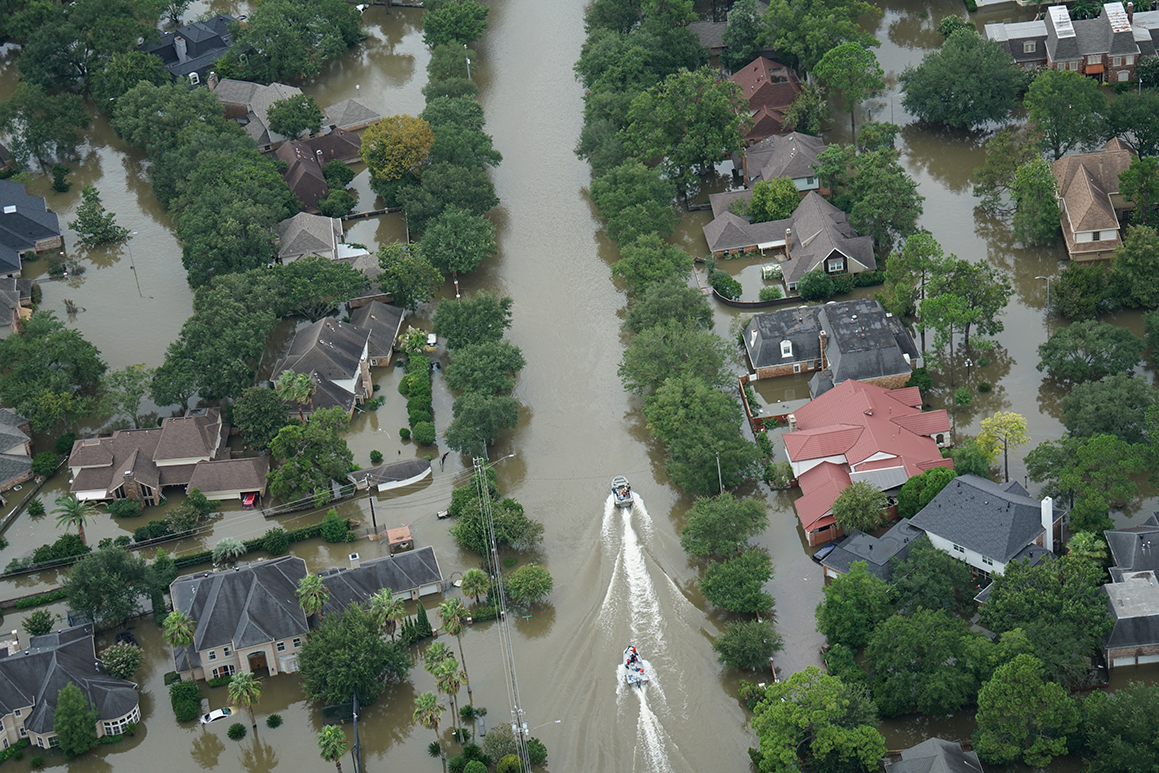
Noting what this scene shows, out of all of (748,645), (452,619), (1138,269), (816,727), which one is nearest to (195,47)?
(452,619)

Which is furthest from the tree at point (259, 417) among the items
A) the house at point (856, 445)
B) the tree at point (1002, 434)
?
the tree at point (1002, 434)

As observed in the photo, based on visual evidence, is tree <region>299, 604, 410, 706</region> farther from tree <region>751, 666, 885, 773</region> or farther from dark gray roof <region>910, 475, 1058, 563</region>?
dark gray roof <region>910, 475, 1058, 563</region>

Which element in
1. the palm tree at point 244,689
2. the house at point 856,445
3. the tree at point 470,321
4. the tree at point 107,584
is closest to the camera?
the palm tree at point 244,689

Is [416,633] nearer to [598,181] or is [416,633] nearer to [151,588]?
[151,588]

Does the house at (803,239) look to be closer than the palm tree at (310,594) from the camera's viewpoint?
No

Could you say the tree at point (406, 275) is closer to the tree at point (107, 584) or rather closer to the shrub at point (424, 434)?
the shrub at point (424, 434)

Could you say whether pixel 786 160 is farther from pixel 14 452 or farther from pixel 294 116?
pixel 14 452

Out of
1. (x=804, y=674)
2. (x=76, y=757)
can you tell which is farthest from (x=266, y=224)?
(x=804, y=674)
